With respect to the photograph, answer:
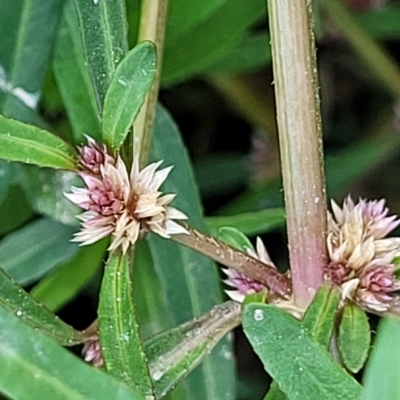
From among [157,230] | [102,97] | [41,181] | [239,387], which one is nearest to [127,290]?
[157,230]

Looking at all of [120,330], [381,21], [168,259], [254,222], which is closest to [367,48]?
[381,21]

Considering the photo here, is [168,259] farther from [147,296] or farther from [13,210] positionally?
[13,210]

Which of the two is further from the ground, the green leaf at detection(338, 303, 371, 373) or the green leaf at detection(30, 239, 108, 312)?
the green leaf at detection(338, 303, 371, 373)

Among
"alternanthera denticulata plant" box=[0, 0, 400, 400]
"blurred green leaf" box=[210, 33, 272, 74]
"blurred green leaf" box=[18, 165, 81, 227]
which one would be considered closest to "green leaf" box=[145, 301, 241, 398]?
"alternanthera denticulata plant" box=[0, 0, 400, 400]

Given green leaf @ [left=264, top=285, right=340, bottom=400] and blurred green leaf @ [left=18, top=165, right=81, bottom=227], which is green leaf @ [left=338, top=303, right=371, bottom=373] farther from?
blurred green leaf @ [left=18, top=165, right=81, bottom=227]

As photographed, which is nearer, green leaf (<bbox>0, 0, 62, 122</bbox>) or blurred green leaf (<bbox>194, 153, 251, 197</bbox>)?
green leaf (<bbox>0, 0, 62, 122</bbox>)

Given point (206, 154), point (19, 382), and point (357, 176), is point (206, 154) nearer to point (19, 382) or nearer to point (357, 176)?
point (357, 176)

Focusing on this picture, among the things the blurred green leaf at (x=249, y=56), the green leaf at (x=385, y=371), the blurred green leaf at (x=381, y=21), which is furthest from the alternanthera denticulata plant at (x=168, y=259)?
the blurred green leaf at (x=381, y=21)
